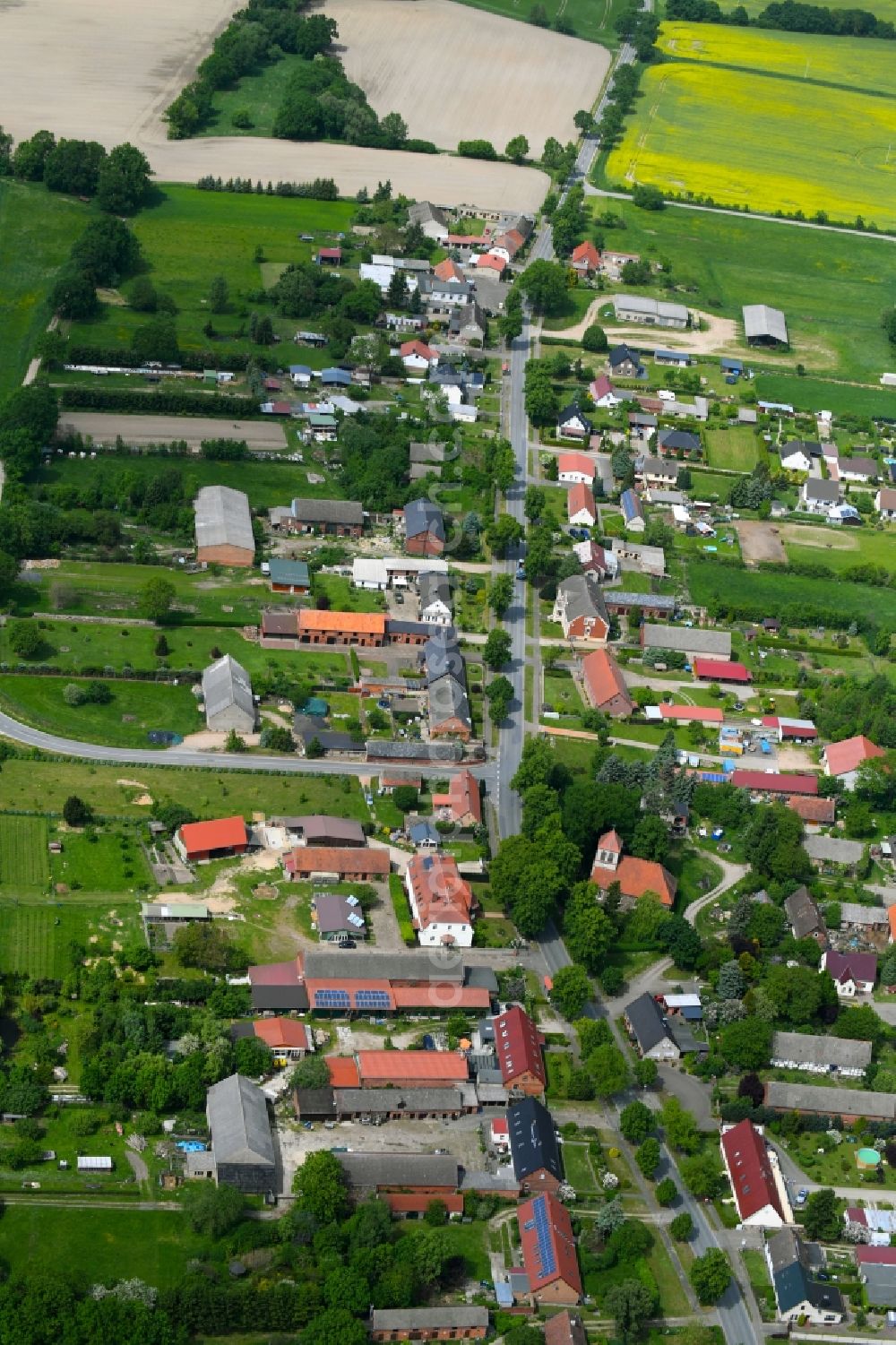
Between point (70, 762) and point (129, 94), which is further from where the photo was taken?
point (129, 94)

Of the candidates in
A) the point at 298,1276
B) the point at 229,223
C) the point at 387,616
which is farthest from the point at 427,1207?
the point at 229,223

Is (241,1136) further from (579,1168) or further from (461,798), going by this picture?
(461,798)

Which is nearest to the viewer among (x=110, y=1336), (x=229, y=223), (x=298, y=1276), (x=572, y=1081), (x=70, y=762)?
(x=110, y=1336)

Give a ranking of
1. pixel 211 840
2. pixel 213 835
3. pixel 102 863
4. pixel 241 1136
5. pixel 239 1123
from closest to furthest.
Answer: pixel 241 1136
pixel 239 1123
pixel 102 863
pixel 211 840
pixel 213 835

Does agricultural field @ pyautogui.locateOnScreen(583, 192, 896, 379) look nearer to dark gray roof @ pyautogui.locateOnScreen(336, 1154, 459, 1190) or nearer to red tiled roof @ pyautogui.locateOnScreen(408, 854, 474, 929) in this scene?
red tiled roof @ pyautogui.locateOnScreen(408, 854, 474, 929)

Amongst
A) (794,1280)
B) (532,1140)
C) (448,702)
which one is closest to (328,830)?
(448,702)

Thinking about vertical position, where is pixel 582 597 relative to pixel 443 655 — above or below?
below

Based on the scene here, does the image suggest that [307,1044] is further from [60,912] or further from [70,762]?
[70,762]
